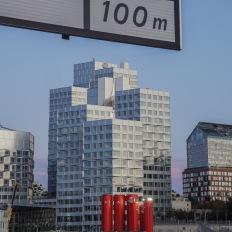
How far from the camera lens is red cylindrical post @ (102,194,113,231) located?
296 ft

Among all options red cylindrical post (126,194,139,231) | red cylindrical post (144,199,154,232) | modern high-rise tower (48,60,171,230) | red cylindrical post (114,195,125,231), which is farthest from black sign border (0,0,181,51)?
modern high-rise tower (48,60,171,230)

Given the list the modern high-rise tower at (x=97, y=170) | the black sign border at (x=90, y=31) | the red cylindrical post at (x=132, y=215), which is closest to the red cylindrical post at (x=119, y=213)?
the red cylindrical post at (x=132, y=215)

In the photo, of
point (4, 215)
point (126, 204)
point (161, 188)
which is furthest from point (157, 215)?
point (4, 215)

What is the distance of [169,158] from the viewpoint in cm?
19800

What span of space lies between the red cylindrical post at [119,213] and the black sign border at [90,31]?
8738cm

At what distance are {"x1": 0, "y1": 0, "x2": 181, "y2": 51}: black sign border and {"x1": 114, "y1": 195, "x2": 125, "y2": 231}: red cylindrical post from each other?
287 feet

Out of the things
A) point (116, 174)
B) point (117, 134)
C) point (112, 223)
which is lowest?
point (112, 223)

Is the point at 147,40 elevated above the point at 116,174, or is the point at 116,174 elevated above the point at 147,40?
the point at 116,174

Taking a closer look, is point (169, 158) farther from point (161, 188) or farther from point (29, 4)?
point (29, 4)

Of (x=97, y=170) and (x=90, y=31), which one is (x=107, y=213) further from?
(x=90, y=31)

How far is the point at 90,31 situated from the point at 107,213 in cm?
8865

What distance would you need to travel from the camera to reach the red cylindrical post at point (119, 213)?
90.9m

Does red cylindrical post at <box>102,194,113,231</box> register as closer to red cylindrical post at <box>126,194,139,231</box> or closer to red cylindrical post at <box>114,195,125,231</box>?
red cylindrical post at <box>114,195,125,231</box>

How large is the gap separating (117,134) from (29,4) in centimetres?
16984
